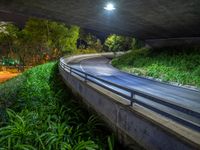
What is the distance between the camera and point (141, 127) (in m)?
7.04

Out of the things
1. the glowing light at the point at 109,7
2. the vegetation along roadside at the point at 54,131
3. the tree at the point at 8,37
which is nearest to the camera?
the vegetation along roadside at the point at 54,131

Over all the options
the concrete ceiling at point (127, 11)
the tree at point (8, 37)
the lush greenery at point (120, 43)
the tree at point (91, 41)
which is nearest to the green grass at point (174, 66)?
the concrete ceiling at point (127, 11)

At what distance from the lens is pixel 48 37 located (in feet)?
170

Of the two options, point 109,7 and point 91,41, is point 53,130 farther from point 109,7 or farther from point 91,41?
point 91,41

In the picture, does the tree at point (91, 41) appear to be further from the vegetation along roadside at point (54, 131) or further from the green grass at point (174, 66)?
the vegetation along roadside at point (54, 131)

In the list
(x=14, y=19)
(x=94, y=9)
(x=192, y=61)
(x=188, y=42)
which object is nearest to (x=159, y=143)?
(x=94, y=9)

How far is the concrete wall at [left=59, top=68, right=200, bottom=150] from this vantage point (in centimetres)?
571

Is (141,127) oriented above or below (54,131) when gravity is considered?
above

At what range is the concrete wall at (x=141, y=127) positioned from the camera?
225 inches

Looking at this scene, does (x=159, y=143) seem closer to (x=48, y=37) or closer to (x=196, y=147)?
(x=196, y=147)

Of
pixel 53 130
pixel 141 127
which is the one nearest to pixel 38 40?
pixel 53 130

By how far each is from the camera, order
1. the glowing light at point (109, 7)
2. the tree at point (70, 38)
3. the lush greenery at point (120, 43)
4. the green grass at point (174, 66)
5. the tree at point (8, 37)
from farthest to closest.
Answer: the lush greenery at point (120, 43)
the tree at point (8, 37)
the tree at point (70, 38)
the green grass at point (174, 66)
the glowing light at point (109, 7)

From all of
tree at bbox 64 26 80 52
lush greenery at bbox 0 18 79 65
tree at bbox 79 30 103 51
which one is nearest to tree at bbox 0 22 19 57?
lush greenery at bbox 0 18 79 65

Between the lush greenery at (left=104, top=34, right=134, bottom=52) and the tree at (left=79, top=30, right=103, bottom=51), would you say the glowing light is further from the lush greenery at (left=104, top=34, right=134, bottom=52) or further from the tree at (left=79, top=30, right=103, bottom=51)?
the tree at (left=79, top=30, right=103, bottom=51)
